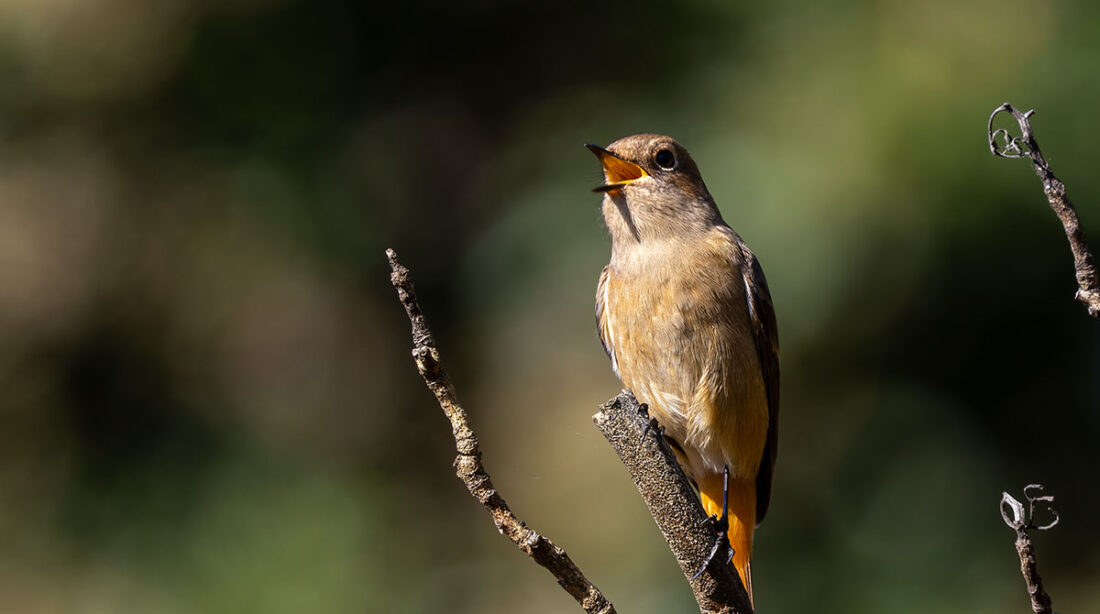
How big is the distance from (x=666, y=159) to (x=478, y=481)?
2273 mm

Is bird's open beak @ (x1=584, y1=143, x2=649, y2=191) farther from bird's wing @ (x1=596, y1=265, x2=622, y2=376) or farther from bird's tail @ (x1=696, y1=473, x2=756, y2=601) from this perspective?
bird's tail @ (x1=696, y1=473, x2=756, y2=601)

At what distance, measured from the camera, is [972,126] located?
6031 mm

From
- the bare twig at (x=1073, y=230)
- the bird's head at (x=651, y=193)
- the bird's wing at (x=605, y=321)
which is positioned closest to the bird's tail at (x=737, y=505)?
the bird's wing at (x=605, y=321)

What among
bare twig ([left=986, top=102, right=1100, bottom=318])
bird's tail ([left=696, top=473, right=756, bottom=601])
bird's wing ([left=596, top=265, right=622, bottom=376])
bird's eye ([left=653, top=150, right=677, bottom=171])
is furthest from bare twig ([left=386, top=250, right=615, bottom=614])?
bird's eye ([left=653, top=150, right=677, bottom=171])

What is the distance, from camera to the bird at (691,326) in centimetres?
385

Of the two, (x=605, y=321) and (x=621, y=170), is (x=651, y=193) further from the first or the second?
(x=605, y=321)

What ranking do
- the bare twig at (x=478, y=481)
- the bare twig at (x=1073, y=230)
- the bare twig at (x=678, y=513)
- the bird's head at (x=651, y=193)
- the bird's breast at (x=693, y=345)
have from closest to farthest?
1. the bare twig at (x=1073, y=230)
2. the bare twig at (x=478, y=481)
3. the bare twig at (x=678, y=513)
4. the bird's breast at (x=693, y=345)
5. the bird's head at (x=651, y=193)

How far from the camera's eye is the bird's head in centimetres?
400

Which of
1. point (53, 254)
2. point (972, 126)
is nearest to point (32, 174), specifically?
point (53, 254)

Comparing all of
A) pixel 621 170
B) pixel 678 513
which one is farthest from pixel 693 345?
pixel 678 513

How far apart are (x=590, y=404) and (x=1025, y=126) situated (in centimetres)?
569

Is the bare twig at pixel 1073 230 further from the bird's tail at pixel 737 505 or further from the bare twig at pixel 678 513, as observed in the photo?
the bird's tail at pixel 737 505

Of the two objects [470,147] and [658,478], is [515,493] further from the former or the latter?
[658,478]

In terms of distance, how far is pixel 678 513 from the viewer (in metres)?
2.66
